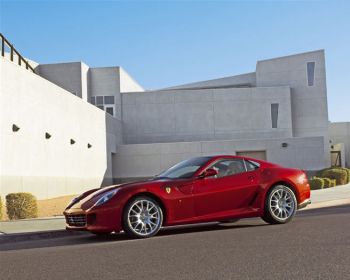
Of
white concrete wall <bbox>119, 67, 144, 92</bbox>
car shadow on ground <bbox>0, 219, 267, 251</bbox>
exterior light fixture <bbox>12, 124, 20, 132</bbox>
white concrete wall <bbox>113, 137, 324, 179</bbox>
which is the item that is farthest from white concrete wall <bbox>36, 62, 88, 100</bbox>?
car shadow on ground <bbox>0, 219, 267, 251</bbox>

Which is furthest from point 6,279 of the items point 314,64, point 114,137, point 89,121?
point 314,64

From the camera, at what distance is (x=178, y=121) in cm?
4178

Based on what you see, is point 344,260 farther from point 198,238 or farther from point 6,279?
point 6,279

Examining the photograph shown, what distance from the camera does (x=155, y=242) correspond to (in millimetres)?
8445

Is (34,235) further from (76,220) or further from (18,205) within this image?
(18,205)

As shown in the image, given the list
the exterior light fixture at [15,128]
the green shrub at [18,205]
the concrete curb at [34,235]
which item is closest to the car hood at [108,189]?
the concrete curb at [34,235]

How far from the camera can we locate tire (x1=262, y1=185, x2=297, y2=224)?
10242 mm

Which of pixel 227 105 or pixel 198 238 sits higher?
pixel 227 105

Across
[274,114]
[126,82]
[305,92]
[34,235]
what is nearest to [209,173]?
[34,235]

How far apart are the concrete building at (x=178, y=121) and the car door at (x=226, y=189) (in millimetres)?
18625

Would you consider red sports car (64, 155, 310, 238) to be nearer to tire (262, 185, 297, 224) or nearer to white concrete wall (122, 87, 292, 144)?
tire (262, 185, 297, 224)

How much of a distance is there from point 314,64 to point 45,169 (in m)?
27.1

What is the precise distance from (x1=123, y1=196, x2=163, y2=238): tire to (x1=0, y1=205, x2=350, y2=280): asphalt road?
20cm

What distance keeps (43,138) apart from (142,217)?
17.0 meters
